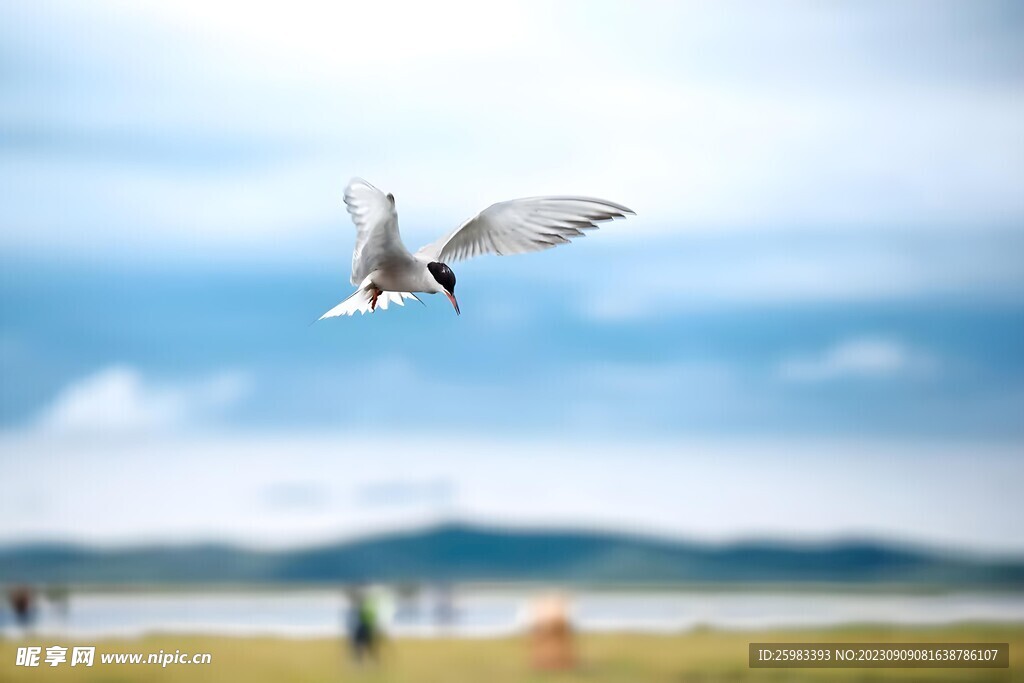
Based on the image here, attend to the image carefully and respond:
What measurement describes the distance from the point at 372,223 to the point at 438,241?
1.04 feet

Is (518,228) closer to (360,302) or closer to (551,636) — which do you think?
(360,302)

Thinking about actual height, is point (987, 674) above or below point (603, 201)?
below

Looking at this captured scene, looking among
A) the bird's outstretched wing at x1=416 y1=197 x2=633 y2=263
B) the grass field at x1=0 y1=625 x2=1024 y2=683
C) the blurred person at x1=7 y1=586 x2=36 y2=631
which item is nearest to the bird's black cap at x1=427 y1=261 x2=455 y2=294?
the bird's outstretched wing at x1=416 y1=197 x2=633 y2=263

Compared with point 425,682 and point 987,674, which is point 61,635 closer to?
point 425,682

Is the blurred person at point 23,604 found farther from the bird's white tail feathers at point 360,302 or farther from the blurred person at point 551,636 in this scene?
the bird's white tail feathers at point 360,302

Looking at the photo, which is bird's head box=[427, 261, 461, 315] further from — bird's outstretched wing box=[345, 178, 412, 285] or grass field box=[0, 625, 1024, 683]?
grass field box=[0, 625, 1024, 683]

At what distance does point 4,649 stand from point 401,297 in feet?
7.21

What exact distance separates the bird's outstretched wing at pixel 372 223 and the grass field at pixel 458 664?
1.82m

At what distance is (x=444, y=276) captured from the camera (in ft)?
8.04

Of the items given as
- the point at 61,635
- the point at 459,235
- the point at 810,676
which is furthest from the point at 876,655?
the point at 61,635

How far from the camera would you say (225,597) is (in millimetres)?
5156

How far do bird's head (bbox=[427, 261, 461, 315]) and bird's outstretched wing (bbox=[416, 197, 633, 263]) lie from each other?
110mm

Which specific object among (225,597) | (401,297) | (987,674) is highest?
(401,297)

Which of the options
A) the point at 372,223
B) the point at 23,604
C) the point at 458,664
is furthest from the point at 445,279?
the point at 23,604
